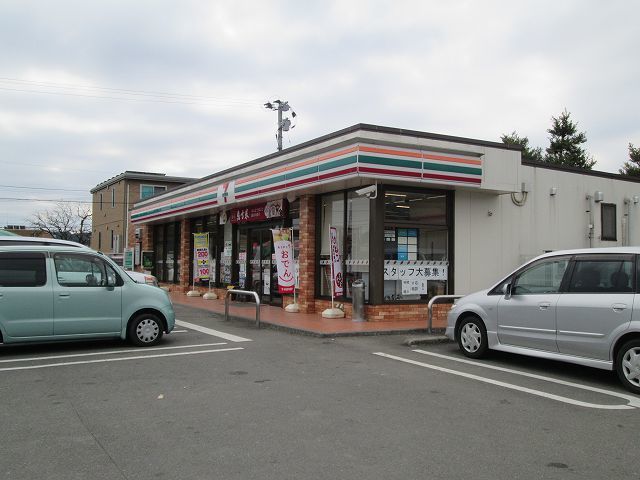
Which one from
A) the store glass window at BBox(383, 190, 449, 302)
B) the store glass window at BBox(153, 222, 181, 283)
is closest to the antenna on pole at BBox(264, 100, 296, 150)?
the store glass window at BBox(153, 222, 181, 283)

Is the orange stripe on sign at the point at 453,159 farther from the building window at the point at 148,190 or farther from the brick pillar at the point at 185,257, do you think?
the building window at the point at 148,190

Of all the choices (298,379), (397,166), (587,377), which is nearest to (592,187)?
(397,166)

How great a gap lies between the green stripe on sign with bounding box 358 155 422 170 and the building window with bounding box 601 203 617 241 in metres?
7.87

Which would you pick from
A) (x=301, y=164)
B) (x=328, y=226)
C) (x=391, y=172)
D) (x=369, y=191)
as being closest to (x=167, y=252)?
(x=328, y=226)

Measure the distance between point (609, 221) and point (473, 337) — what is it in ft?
34.1

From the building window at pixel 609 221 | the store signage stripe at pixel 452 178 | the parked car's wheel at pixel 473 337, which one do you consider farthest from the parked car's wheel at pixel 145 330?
the building window at pixel 609 221

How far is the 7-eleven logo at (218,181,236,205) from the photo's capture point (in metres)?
16.6

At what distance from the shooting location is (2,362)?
8164mm

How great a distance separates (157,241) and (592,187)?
717 inches

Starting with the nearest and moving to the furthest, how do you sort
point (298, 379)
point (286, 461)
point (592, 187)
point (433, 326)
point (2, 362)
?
point (286, 461) → point (298, 379) → point (2, 362) → point (433, 326) → point (592, 187)

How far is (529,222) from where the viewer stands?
1500 centimetres

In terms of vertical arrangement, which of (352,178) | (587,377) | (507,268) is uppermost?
(352,178)

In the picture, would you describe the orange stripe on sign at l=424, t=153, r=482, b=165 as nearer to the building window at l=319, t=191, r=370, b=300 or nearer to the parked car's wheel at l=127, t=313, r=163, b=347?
the building window at l=319, t=191, r=370, b=300

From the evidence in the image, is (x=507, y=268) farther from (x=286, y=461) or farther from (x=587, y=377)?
(x=286, y=461)
